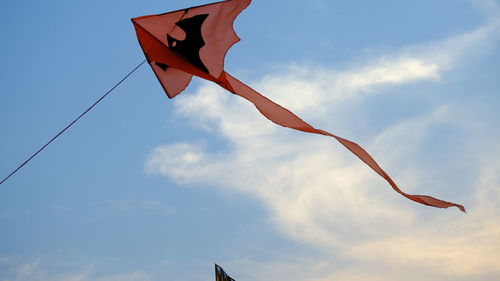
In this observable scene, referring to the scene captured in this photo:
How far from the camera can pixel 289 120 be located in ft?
31.0

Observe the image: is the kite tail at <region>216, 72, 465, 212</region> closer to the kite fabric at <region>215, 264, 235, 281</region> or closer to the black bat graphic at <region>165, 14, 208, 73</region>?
the black bat graphic at <region>165, 14, 208, 73</region>

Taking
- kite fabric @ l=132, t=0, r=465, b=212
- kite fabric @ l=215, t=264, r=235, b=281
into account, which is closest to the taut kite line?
kite fabric @ l=132, t=0, r=465, b=212

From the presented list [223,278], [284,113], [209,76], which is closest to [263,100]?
[284,113]

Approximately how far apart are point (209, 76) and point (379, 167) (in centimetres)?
331

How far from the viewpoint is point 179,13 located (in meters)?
8.91

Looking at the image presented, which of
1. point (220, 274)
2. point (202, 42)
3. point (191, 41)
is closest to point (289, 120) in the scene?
point (202, 42)

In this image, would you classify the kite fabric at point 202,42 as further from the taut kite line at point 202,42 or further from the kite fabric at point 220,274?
the kite fabric at point 220,274

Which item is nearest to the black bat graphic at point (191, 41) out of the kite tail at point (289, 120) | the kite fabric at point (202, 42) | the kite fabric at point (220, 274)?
the kite fabric at point (202, 42)

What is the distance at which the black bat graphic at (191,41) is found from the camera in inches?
355

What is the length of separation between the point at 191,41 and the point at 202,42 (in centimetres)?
19

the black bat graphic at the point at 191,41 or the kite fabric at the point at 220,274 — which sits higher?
the black bat graphic at the point at 191,41

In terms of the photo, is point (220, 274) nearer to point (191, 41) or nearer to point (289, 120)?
point (289, 120)

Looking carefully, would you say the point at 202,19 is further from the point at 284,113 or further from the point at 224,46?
the point at 284,113

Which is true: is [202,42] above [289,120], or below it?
above
